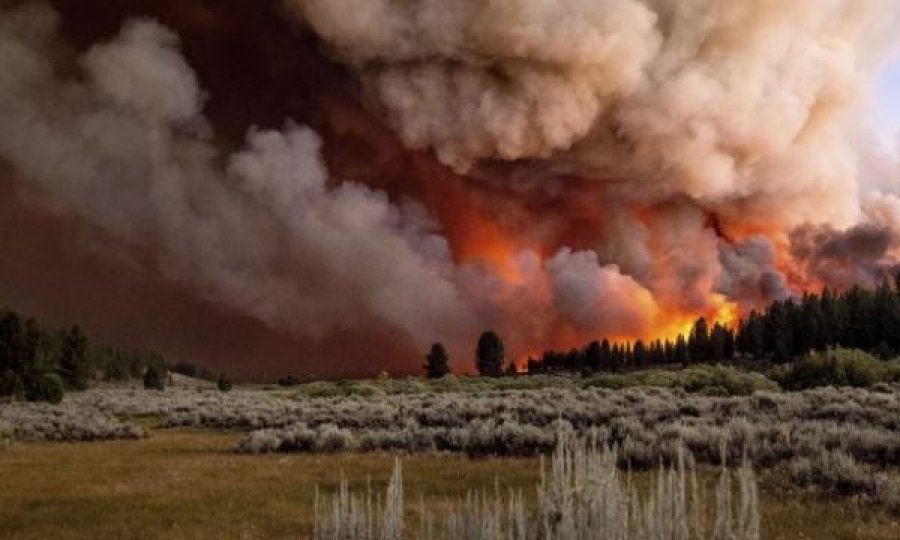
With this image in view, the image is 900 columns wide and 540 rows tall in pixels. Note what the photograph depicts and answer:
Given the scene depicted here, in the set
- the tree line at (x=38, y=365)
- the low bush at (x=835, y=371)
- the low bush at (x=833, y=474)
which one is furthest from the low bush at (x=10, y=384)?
the low bush at (x=833, y=474)

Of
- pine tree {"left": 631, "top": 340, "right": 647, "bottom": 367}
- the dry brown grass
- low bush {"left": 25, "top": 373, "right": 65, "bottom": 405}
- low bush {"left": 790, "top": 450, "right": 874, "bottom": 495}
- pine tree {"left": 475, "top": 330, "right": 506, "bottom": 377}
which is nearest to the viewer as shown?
the dry brown grass

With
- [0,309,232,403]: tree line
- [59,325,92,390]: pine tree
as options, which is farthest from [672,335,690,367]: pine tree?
[59,325,92,390]: pine tree

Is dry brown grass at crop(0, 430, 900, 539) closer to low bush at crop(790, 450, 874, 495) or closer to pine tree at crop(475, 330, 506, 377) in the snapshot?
low bush at crop(790, 450, 874, 495)

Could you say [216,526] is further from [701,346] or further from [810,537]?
[701,346]

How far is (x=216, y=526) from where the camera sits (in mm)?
14438

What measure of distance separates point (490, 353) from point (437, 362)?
787 centimetres

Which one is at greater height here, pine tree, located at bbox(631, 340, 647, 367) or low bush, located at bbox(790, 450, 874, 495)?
pine tree, located at bbox(631, 340, 647, 367)

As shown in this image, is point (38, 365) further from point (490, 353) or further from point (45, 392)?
point (490, 353)

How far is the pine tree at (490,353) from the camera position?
114 metres

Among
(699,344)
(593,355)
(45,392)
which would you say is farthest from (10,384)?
(699,344)

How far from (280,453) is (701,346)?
361ft

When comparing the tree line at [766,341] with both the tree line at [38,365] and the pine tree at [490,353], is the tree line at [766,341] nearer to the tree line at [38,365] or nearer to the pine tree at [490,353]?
the pine tree at [490,353]

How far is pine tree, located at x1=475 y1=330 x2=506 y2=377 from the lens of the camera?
11388 centimetres

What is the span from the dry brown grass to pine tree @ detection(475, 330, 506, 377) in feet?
288
